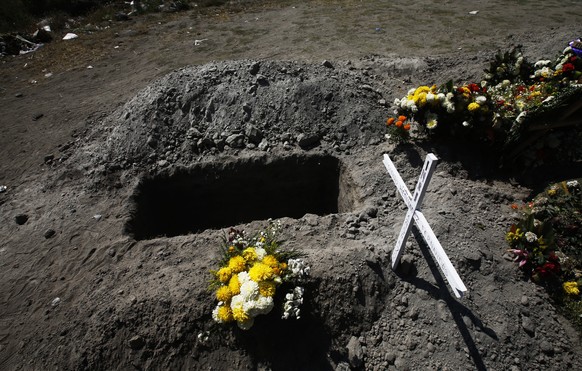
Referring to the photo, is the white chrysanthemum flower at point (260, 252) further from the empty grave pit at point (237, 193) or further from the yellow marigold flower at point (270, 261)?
the empty grave pit at point (237, 193)

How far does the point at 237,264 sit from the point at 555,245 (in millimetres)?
3597

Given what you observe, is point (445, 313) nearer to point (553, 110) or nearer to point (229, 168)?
point (553, 110)

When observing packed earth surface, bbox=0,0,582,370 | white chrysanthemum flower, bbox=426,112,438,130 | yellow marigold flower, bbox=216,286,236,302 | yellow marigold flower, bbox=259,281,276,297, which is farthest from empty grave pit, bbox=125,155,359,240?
yellow marigold flower, bbox=216,286,236,302

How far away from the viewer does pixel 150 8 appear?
14.0 metres

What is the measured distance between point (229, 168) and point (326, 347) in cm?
345

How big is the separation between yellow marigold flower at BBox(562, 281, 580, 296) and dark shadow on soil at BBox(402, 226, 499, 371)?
0.96m

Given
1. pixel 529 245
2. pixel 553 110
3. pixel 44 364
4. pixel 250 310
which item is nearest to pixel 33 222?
pixel 44 364

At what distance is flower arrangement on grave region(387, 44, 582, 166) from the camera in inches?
182

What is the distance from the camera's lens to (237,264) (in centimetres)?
343

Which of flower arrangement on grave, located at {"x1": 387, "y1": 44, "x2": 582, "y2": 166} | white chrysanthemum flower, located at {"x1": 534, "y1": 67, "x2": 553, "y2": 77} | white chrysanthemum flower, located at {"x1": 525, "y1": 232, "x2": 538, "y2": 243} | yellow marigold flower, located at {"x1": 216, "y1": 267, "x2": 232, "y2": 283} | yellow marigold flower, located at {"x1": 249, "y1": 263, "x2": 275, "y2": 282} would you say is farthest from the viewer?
white chrysanthemum flower, located at {"x1": 534, "y1": 67, "x2": 553, "y2": 77}

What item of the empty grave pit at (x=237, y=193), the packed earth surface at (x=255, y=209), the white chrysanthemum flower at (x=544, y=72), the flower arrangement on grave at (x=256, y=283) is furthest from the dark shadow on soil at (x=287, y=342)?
the white chrysanthemum flower at (x=544, y=72)

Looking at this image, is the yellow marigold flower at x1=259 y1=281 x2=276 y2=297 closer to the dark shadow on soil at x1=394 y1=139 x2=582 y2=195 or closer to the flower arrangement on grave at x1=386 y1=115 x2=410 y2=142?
the dark shadow on soil at x1=394 y1=139 x2=582 y2=195

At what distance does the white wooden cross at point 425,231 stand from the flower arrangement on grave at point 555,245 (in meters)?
1.20

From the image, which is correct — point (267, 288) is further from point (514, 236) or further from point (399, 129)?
point (399, 129)
